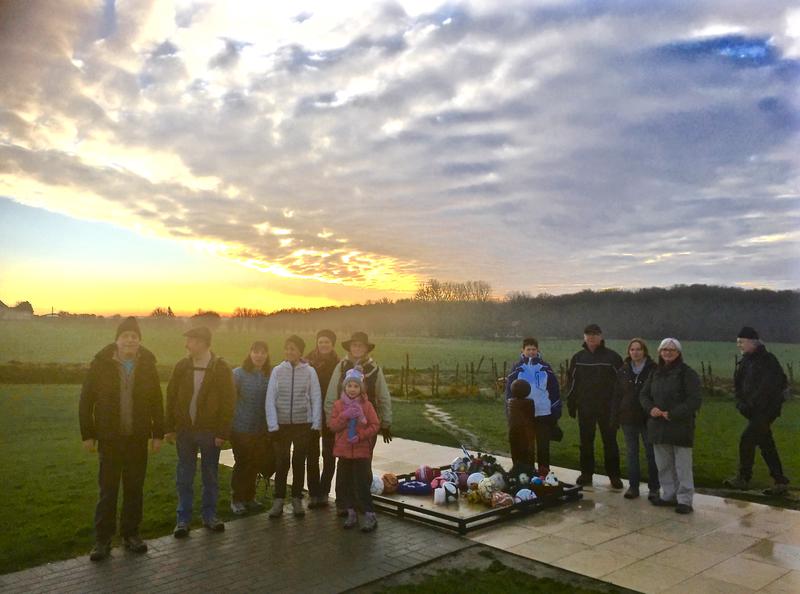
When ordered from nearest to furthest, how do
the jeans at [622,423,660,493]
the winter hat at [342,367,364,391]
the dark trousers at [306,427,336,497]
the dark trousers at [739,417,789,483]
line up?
1. the winter hat at [342,367,364,391]
2. the dark trousers at [306,427,336,497]
3. the jeans at [622,423,660,493]
4. the dark trousers at [739,417,789,483]

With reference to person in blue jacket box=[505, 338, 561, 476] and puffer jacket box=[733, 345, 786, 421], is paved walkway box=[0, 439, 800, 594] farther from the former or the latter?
puffer jacket box=[733, 345, 786, 421]

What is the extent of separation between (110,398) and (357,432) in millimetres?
1964

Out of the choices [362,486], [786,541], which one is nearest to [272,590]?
[362,486]

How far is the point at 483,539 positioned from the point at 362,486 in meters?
1.10

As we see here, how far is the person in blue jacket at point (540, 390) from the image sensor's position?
684cm

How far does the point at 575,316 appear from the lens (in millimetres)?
17547

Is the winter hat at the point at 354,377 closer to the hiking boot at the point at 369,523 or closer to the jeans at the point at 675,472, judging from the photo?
the hiking boot at the point at 369,523

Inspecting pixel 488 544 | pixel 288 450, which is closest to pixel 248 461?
pixel 288 450

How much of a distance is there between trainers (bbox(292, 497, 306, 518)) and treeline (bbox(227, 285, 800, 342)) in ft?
19.3

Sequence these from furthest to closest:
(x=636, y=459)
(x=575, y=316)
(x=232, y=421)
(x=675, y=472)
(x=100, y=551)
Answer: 1. (x=575, y=316)
2. (x=636, y=459)
3. (x=675, y=472)
4. (x=232, y=421)
5. (x=100, y=551)

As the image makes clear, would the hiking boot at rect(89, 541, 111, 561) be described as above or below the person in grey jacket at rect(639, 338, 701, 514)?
below

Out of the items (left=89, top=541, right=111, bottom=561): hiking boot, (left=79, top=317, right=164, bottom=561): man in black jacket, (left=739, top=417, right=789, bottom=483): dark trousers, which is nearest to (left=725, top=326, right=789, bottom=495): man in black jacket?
(left=739, top=417, right=789, bottom=483): dark trousers

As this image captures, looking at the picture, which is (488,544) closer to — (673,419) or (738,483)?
(673,419)

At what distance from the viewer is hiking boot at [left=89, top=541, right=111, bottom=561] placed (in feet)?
14.5
